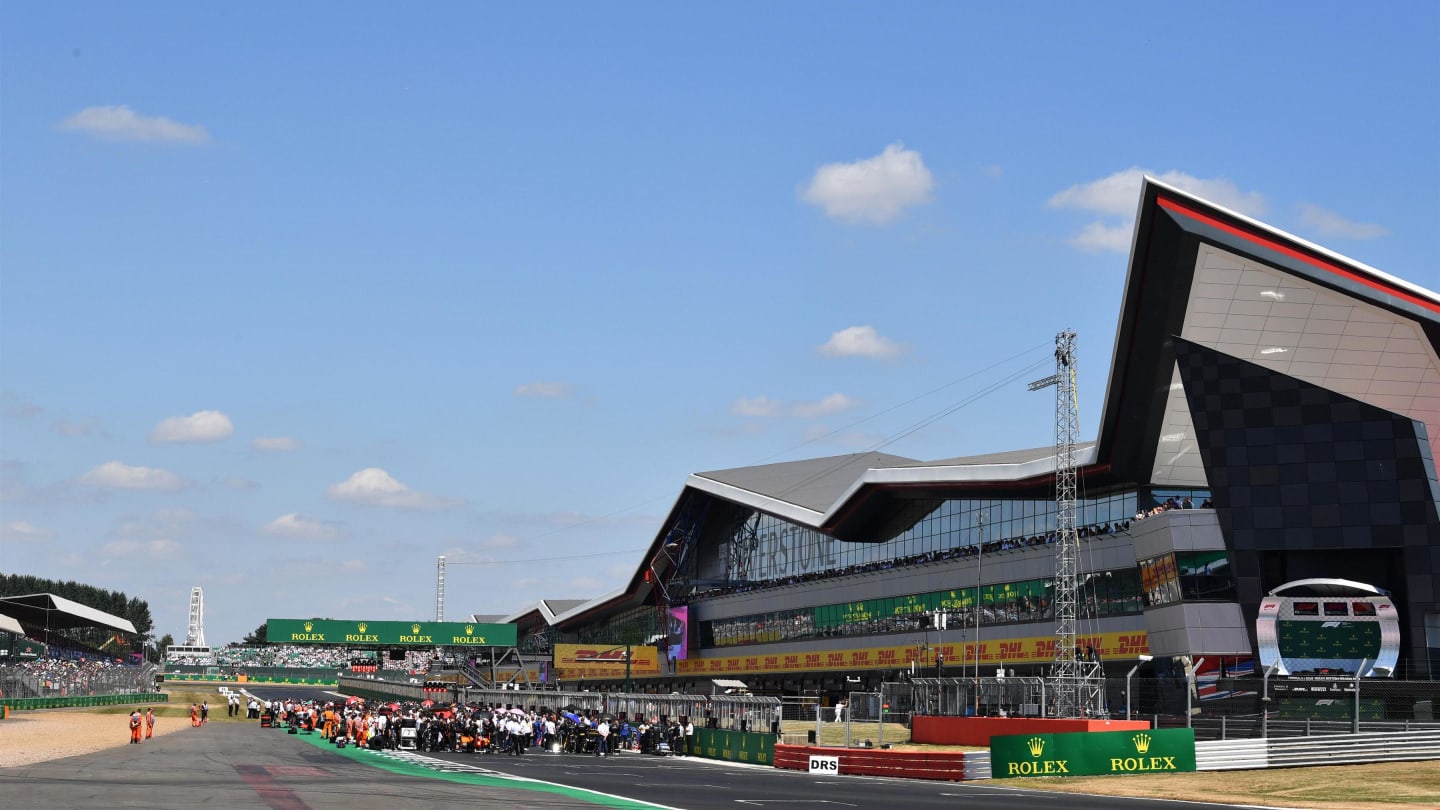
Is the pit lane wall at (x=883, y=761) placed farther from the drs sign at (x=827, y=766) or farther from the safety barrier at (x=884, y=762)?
the drs sign at (x=827, y=766)

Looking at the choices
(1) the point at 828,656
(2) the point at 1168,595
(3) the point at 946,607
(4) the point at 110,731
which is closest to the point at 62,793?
(4) the point at 110,731

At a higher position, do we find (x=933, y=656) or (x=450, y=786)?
(x=933, y=656)

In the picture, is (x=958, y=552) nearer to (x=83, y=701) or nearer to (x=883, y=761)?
(x=883, y=761)

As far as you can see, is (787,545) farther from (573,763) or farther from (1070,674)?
(573,763)

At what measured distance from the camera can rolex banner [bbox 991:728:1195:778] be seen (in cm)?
3931

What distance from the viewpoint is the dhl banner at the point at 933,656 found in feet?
225

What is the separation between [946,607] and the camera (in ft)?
260

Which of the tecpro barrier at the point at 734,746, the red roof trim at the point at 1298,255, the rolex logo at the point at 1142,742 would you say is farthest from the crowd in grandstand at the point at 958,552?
the rolex logo at the point at 1142,742

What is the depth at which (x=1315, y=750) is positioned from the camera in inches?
1563

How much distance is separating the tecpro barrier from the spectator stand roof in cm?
8257

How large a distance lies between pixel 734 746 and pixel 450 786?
22.0 metres

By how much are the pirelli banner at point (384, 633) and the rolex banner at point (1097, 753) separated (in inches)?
3948

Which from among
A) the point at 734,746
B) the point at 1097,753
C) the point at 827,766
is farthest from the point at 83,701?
the point at 1097,753

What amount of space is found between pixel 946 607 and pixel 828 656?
47.3 ft
